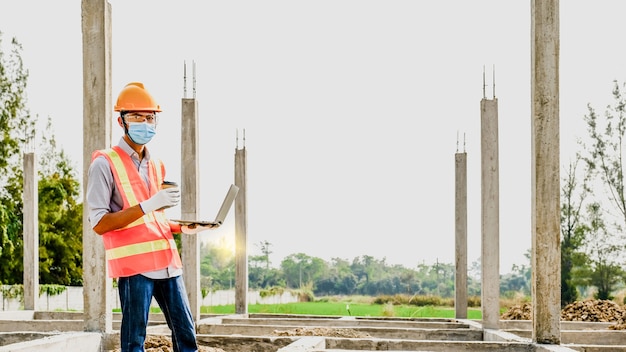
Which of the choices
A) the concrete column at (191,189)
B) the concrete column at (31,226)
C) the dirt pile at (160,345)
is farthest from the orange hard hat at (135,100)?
the concrete column at (31,226)

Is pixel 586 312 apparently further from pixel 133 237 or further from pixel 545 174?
pixel 133 237

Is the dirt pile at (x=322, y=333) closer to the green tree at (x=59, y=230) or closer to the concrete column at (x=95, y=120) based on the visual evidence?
the concrete column at (x=95, y=120)

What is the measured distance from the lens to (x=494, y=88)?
780 centimetres

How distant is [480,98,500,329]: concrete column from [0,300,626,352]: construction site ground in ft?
1.17

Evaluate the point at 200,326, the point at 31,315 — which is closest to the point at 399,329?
the point at 200,326

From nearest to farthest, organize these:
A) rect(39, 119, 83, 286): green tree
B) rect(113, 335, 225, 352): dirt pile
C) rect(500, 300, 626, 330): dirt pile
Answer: rect(113, 335, 225, 352): dirt pile
rect(500, 300, 626, 330): dirt pile
rect(39, 119, 83, 286): green tree

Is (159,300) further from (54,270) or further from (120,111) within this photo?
(54,270)

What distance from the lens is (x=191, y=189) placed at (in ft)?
25.5

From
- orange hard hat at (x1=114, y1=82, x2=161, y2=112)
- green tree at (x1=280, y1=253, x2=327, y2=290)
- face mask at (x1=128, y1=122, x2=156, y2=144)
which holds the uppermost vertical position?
orange hard hat at (x1=114, y1=82, x2=161, y2=112)

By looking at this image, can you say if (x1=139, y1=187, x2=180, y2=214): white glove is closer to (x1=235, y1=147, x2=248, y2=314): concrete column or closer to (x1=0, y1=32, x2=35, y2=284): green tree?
(x1=235, y1=147, x2=248, y2=314): concrete column

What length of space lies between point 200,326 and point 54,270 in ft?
55.5

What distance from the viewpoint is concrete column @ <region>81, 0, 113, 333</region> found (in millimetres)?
5508

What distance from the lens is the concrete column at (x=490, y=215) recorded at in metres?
7.36

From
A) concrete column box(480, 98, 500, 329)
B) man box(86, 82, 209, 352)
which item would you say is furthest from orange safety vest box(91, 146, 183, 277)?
concrete column box(480, 98, 500, 329)
